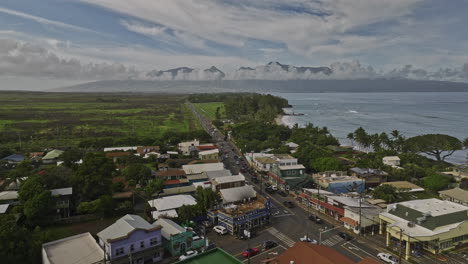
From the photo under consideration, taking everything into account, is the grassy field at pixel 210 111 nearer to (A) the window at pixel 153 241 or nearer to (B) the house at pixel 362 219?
(B) the house at pixel 362 219

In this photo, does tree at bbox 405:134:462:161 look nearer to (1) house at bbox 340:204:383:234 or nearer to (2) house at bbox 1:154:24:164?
(1) house at bbox 340:204:383:234

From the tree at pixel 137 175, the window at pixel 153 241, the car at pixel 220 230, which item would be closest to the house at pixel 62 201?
the tree at pixel 137 175

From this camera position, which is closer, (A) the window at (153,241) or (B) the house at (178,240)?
(A) the window at (153,241)

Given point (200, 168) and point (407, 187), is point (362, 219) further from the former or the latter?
point (200, 168)

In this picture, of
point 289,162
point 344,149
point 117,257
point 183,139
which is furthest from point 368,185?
point 183,139

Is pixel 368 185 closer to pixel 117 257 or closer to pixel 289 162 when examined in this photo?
pixel 289 162

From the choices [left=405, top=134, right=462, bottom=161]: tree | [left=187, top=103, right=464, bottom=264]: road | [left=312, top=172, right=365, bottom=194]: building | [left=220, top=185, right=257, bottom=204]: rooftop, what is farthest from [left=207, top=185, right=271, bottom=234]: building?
[left=405, top=134, right=462, bottom=161]: tree

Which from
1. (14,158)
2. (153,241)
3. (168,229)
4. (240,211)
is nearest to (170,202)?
(168,229)
